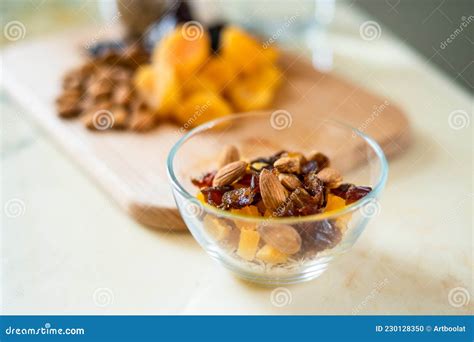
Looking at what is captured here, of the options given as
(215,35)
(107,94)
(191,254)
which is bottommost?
(107,94)

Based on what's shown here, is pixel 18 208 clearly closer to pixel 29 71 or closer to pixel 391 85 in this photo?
pixel 29 71

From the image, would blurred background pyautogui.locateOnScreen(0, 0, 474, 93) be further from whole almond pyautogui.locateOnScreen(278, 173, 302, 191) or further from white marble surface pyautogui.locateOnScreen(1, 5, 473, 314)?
whole almond pyautogui.locateOnScreen(278, 173, 302, 191)

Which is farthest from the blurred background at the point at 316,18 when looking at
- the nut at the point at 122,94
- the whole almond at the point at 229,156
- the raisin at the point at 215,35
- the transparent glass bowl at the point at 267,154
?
the whole almond at the point at 229,156

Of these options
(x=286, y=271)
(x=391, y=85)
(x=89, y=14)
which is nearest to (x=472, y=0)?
(x=391, y=85)

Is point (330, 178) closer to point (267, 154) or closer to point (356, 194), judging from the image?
point (356, 194)

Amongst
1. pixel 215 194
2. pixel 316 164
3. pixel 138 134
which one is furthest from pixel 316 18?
pixel 215 194

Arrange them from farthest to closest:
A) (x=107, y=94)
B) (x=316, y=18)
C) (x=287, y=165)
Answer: (x=316, y=18) → (x=107, y=94) → (x=287, y=165)
